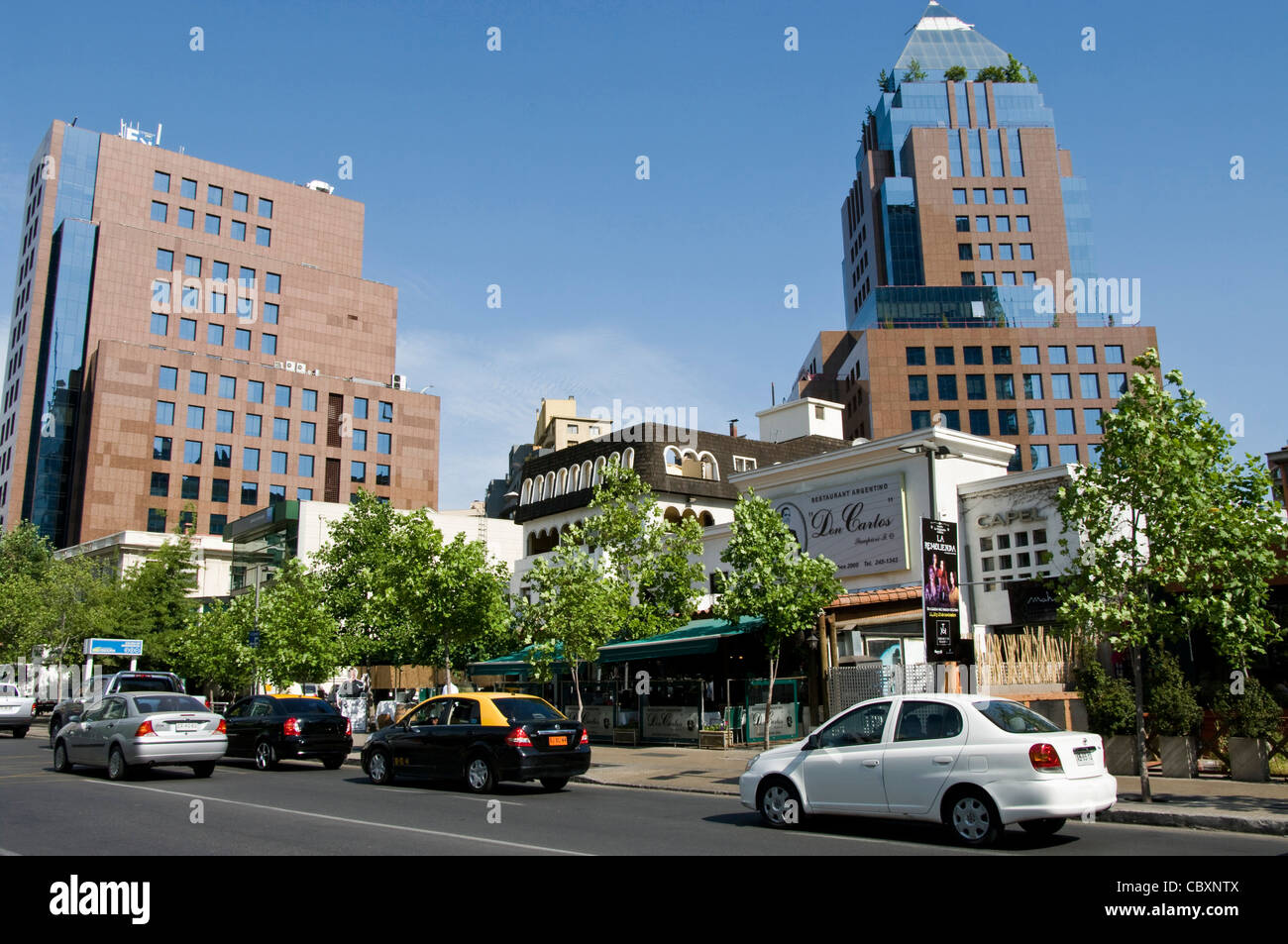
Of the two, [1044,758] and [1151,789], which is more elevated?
[1044,758]

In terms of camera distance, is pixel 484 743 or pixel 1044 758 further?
pixel 484 743

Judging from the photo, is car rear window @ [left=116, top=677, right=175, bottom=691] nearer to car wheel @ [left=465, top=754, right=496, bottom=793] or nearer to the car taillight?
car wheel @ [left=465, top=754, right=496, bottom=793]

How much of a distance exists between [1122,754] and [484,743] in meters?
10.7

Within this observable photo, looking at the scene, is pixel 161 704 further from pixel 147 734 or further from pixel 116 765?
pixel 116 765

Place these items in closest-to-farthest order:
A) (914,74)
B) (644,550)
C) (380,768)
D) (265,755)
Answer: (380,768) < (265,755) < (644,550) < (914,74)

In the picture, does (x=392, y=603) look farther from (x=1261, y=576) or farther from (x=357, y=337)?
(x=357, y=337)

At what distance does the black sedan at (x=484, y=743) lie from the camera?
15430 millimetres

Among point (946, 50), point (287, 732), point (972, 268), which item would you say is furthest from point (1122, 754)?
point (946, 50)

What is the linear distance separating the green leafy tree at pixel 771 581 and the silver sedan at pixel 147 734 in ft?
36.8

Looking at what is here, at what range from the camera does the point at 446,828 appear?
1138 cm

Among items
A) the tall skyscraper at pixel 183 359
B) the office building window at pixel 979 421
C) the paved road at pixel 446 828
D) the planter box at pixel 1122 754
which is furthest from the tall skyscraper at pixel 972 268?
the paved road at pixel 446 828
